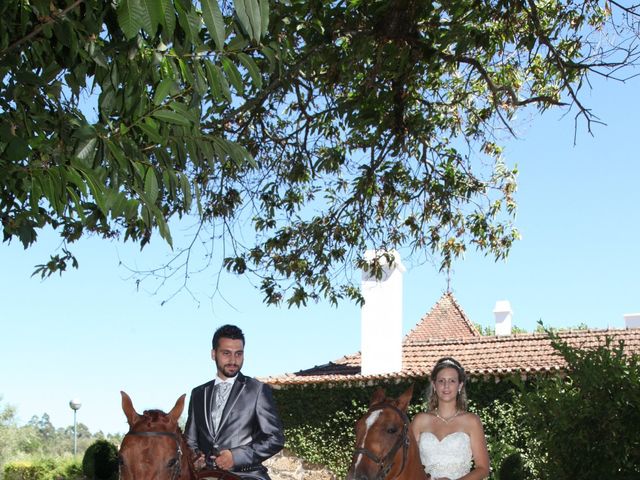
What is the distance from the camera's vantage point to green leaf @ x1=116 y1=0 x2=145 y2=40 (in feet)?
10.2

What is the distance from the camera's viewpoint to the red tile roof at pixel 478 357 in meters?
23.3

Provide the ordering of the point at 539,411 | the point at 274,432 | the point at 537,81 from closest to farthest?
1. the point at 274,432
2. the point at 539,411
3. the point at 537,81

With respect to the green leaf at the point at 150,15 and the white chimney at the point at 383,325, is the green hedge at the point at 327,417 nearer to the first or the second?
the white chimney at the point at 383,325

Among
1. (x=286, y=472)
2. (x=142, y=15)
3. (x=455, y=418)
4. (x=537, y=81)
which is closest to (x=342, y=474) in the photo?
(x=286, y=472)

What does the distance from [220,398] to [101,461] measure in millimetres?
17171

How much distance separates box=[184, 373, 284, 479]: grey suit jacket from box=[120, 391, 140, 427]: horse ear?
85 cm

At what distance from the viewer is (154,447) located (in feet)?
16.2

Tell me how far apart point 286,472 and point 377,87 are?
1679 centimetres

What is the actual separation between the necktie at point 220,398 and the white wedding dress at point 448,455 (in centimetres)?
156

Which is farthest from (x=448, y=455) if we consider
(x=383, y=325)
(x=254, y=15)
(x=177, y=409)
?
(x=383, y=325)

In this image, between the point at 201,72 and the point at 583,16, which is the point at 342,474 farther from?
the point at 201,72

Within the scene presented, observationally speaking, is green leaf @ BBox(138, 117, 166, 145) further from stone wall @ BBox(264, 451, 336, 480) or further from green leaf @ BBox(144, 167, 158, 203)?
stone wall @ BBox(264, 451, 336, 480)

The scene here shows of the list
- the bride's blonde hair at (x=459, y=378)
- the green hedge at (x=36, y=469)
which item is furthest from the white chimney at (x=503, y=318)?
the bride's blonde hair at (x=459, y=378)

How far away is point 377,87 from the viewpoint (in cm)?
1199
